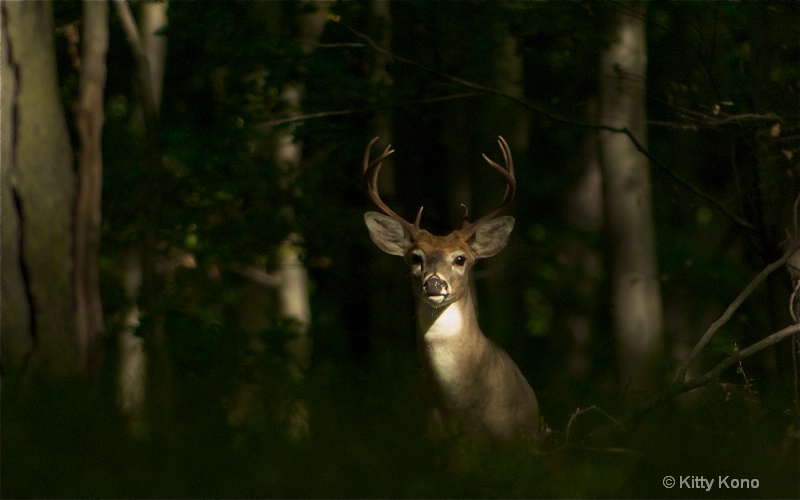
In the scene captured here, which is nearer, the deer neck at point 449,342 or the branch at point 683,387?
Result: the branch at point 683,387

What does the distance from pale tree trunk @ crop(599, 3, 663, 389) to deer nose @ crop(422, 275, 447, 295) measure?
2.83m

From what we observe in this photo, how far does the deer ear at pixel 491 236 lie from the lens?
597 centimetres

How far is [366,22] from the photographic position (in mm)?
9305

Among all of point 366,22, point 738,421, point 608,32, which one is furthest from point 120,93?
point 738,421

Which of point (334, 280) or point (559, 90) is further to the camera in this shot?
point (334, 280)

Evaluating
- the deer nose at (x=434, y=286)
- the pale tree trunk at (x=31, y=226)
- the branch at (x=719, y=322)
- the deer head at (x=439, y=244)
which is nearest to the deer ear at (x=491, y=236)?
the deer head at (x=439, y=244)

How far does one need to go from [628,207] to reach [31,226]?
4.02 metres

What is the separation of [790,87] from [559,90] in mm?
3642

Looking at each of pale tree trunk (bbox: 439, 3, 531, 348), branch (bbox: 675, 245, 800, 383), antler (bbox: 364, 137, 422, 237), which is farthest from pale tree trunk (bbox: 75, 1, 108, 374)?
branch (bbox: 675, 245, 800, 383)

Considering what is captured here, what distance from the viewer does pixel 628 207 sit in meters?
8.22

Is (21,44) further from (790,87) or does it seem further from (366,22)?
(790,87)

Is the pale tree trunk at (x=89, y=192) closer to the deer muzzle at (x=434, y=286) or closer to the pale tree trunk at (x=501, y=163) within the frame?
the deer muzzle at (x=434, y=286)

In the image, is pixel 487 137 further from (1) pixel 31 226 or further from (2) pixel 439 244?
(1) pixel 31 226

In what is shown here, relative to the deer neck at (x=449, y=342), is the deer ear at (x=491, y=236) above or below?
above
